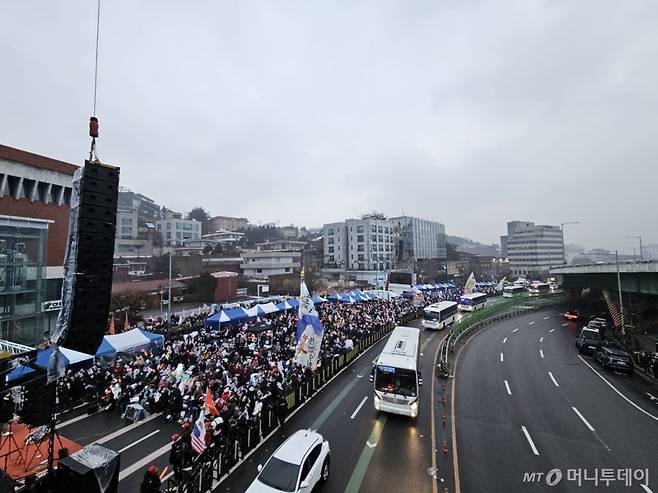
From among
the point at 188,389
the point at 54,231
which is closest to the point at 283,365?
the point at 188,389

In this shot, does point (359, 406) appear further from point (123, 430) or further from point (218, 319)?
point (218, 319)

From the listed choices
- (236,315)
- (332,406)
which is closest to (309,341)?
(332,406)

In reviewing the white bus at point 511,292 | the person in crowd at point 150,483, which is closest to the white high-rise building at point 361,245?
the white bus at point 511,292

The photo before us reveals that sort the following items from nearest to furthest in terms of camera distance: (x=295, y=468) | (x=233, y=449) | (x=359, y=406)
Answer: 1. (x=295, y=468)
2. (x=233, y=449)
3. (x=359, y=406)

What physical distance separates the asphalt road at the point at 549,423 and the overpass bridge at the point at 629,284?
1158cm

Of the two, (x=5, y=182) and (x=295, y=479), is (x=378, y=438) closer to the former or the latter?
→ (x=295, y=479)

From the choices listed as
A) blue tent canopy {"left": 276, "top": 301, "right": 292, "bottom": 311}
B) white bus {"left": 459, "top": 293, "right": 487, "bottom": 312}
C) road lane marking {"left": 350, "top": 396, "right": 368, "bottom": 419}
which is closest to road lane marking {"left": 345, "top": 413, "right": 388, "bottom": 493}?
road lane marking {"left": 350, "top": 396, "right": 368, "bottom": 419}

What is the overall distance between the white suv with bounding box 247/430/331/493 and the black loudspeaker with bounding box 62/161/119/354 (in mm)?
5814

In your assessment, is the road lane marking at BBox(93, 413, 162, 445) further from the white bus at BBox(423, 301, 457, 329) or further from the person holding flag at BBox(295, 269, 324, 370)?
the white bus at BBox(423, 301, 457, 329)

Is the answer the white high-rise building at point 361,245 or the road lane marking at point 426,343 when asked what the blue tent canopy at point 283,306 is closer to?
the road lane marking at point 426,343

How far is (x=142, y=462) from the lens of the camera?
11.4 m

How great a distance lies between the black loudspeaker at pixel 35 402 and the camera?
8995 mm

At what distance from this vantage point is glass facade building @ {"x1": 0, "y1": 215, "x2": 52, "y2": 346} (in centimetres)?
2131

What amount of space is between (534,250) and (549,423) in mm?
152328
